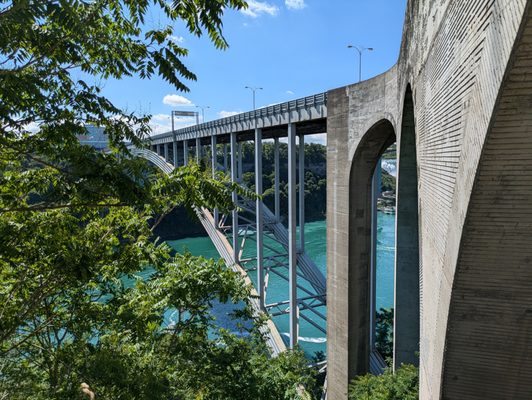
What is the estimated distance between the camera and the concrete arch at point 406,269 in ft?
26.0

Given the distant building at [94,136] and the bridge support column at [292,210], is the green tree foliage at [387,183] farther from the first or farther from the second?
the distant building at [94,136]

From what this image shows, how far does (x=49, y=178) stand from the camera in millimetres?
3391

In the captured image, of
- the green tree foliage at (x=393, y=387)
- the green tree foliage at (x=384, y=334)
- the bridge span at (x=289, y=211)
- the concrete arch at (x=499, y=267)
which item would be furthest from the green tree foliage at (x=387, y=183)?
the concrete arch at (x=499, y=267)

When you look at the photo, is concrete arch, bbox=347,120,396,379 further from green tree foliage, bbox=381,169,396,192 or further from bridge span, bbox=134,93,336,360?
green tree foliage, bbox=381,169,396,192

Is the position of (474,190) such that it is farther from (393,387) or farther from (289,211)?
(289,211)

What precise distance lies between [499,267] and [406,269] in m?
5.81

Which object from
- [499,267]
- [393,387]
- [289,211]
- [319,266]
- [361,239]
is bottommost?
[319,266]

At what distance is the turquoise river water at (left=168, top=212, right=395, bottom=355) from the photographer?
59.1ft

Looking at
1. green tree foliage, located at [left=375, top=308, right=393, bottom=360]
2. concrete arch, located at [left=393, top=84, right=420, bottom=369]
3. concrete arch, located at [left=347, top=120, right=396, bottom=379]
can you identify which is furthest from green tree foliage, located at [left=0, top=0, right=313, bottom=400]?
green tree foliage, located at [left=375, top=308, right=393, bottom=360]

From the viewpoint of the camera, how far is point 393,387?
22.9ft

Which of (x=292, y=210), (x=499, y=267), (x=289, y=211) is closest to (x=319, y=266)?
(x=289, y=211)

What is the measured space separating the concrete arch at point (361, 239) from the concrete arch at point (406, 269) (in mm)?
1470

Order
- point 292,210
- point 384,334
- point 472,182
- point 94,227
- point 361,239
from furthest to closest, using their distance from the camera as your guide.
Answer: point 384,334
point 292,210
point 361,239
point 94,227
point 472,182

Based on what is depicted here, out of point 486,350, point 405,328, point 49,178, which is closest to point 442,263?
point 486,350
